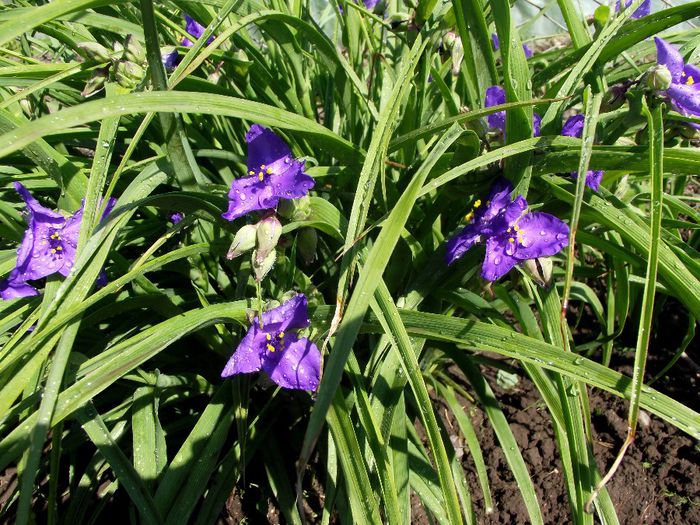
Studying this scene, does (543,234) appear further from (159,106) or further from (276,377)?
(159,106)

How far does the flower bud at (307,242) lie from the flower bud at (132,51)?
0.45 meters

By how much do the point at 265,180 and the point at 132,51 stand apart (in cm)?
39

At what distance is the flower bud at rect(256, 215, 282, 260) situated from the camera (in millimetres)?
849

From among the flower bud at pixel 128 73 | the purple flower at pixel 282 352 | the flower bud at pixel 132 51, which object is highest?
the flower bud at pixel 132 51

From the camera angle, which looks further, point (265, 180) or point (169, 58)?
point (169, 58)

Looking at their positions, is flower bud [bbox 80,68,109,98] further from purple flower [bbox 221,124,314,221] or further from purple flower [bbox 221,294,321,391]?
purple flower [bbox 221,294,321,391]

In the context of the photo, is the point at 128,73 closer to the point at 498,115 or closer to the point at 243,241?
the point at 243,241

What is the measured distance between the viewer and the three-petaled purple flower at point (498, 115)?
37.3 inches

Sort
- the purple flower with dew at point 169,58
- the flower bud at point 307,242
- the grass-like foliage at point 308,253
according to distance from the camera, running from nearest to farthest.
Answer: the grass-like foliage at point 308,253, the flower bud at point 307,242, the purple flower with dew at point 169,58

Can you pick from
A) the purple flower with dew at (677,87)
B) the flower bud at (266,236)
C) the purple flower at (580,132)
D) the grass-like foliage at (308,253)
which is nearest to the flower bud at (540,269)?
the grass-like foliage at (308,253)

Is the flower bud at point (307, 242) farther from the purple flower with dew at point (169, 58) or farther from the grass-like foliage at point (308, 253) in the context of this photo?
the purple flower with dew at point (169, 58)

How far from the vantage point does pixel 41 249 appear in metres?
0.93

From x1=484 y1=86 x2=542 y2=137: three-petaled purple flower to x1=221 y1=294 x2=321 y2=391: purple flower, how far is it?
480 mm

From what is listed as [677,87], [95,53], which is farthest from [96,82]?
[677,87]
